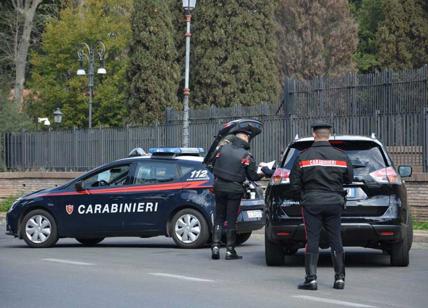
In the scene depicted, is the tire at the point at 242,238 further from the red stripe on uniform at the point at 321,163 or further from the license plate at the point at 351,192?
the red stripe on uniform at the point at 321,163

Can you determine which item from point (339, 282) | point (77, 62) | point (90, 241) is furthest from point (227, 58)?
point (339, 282)

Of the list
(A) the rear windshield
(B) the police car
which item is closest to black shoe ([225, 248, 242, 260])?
(A) the rear windshield

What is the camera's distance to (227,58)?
56.0m

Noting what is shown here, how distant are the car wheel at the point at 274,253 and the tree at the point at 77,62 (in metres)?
41.0

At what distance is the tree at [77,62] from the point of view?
57.1 metres

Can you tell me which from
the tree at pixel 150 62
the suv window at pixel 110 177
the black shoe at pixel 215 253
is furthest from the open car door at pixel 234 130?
the tree at pixel 150 62

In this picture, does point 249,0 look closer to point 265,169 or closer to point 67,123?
point 67,123

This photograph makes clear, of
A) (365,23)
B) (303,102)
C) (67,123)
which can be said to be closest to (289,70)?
(365,23)

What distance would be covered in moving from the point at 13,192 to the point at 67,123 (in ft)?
84.6

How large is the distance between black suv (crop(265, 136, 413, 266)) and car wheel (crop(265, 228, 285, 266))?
0.78 feet

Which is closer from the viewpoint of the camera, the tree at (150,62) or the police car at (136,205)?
the police car at (136,205)

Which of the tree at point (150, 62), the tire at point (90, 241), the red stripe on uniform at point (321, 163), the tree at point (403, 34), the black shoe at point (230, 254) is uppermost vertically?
the tree at point (403, 34)

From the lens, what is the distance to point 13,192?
33500mm

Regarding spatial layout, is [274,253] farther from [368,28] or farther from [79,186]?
[368,28]
